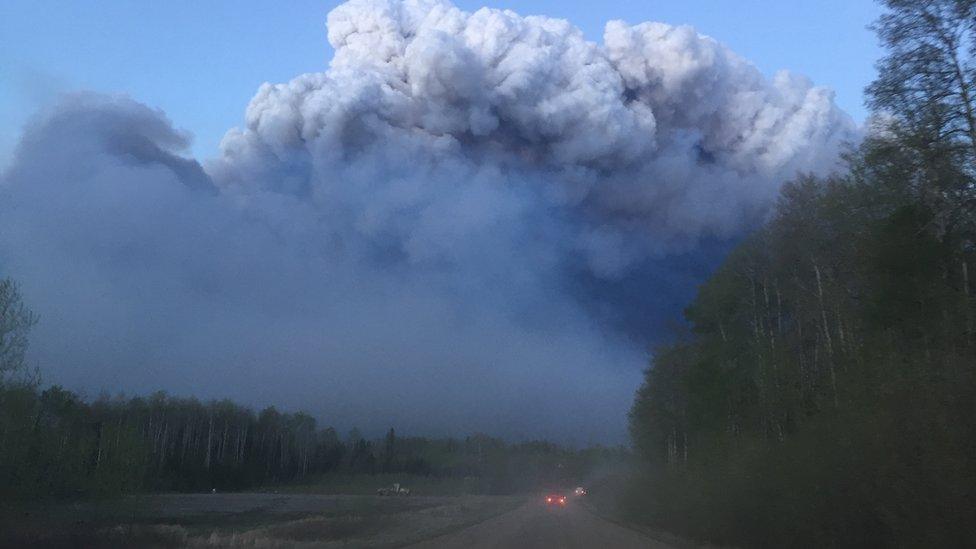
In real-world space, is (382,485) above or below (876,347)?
below

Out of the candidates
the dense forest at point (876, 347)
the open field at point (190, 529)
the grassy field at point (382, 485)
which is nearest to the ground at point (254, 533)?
the open field at point (190, 529)

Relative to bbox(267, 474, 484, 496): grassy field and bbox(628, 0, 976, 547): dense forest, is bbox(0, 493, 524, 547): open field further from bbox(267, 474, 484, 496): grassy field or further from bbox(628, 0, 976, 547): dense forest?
bbox(267, 474, 484, 496): grassy field

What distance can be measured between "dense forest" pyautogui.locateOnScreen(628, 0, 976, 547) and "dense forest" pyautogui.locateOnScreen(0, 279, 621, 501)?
20189 millimetres

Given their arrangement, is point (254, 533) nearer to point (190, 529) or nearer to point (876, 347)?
point (190, 529)

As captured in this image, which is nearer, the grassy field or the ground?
the ground

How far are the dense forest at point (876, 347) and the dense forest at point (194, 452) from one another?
20.2 metres

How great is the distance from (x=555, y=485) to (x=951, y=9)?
4291 inches

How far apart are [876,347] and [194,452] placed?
81.6 metres

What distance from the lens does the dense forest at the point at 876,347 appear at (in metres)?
13.8

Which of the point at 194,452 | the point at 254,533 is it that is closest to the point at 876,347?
the point at 254,533

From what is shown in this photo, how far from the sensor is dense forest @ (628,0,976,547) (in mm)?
13797

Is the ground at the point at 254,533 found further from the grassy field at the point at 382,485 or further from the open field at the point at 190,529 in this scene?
the grassy field at the point at 382,485

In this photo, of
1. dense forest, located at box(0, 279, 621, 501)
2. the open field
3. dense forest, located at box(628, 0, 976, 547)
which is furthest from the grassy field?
dense forest, located at box(628, 0, 976, 547)

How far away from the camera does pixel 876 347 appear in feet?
62.2
